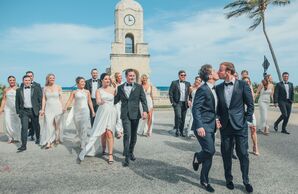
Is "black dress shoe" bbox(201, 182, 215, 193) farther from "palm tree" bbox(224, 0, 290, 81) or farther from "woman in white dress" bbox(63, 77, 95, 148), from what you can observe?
"palm tree" bbox(224, 0, 290, 81)

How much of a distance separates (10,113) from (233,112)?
811 centimetres

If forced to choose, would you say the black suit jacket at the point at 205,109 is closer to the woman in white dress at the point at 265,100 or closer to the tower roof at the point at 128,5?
the woman in white dress at the point at 265,100

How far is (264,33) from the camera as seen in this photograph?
3319 centimetres

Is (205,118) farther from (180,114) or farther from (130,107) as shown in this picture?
(180,114)

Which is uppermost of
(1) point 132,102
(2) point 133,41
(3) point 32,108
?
(2) point 133,41

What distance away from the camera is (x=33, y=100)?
9688 mm

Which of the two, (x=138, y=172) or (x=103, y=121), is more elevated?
(x=103, y=121)

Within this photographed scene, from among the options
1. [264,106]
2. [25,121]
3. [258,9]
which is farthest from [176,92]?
[258,9]

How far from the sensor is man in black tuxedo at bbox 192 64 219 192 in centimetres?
552

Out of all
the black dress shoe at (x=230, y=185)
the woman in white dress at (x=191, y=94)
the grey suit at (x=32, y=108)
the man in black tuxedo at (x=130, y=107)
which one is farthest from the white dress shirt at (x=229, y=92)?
the grey suit at (x=32, y=108)

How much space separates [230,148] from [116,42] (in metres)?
36.0

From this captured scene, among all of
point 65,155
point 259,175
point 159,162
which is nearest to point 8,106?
point 65,155

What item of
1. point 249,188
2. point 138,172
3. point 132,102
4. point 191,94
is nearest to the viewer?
point 249,188

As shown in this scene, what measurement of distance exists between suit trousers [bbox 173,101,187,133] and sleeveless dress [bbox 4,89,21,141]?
5363mm
